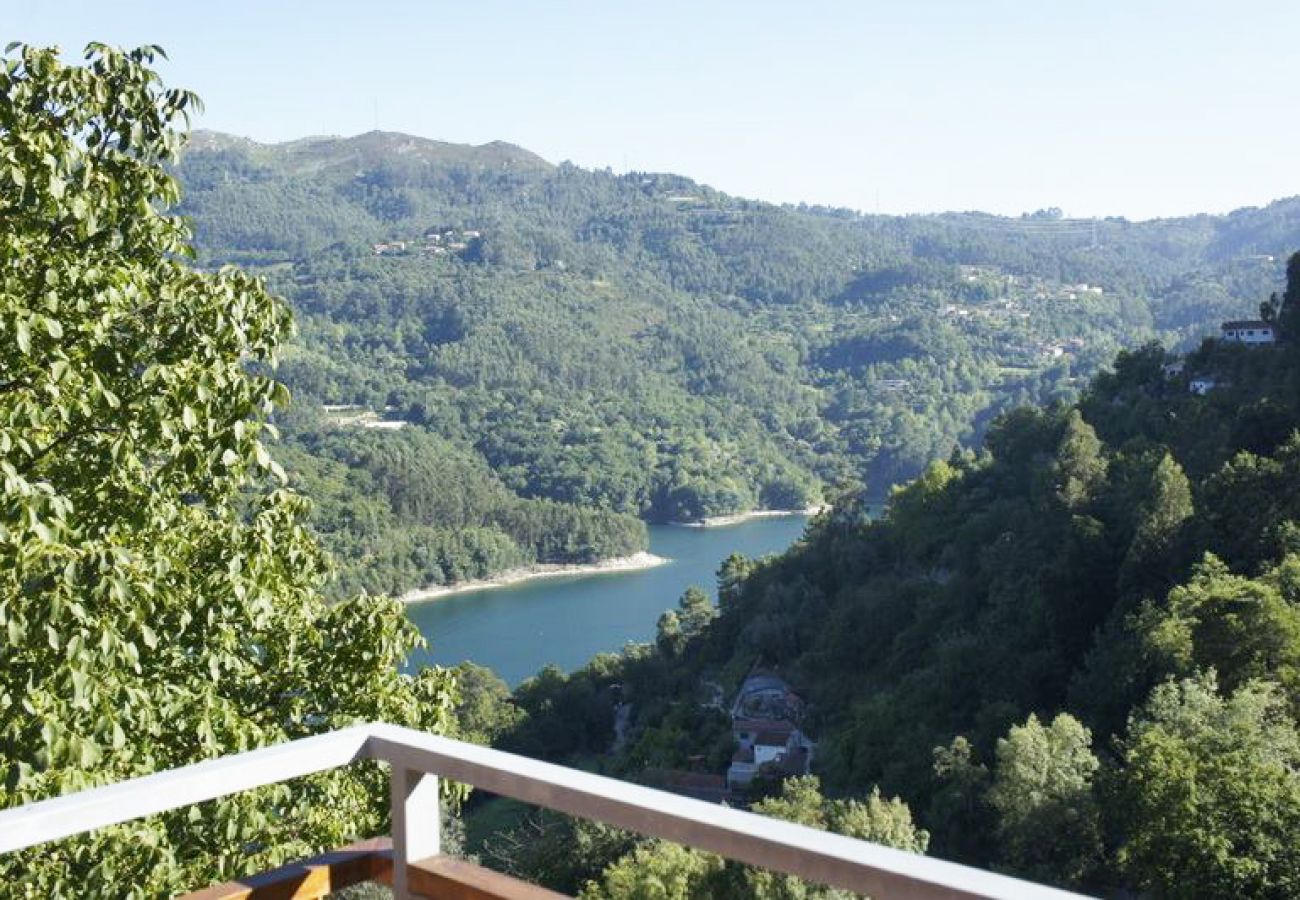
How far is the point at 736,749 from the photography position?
22.0 meters

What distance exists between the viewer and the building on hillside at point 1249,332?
80.0ft

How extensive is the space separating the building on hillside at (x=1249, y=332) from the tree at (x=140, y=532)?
23599mm

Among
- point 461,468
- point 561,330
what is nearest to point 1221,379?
point 461,468

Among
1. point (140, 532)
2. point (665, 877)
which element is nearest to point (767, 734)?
point (665, 877)

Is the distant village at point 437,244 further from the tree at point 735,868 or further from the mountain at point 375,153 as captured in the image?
the tree at point 735,868

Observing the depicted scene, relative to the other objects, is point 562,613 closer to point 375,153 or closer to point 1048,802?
point 1048,802

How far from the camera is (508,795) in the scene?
1.08 m

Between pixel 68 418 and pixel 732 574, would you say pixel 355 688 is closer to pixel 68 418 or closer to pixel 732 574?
pixel 68 418

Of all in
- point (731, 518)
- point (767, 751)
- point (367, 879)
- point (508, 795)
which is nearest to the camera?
point (508, 795)

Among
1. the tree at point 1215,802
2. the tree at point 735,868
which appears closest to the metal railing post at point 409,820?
the tree at point 735,868

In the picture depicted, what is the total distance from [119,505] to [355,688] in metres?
0.93

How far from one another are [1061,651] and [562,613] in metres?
29.8

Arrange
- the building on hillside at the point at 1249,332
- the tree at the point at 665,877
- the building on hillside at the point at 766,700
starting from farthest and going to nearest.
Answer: the building on hillside at the point at 1249,332 → the building on hillside at the point at 766,700 → the tree at the point at 665,877

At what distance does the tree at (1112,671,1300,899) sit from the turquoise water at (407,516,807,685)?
2623 cm
